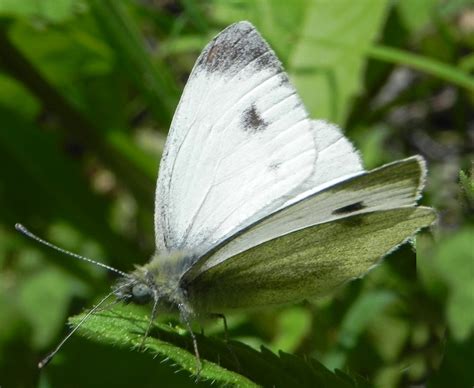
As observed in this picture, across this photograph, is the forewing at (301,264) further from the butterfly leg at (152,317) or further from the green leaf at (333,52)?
the green leaf at (333,52)

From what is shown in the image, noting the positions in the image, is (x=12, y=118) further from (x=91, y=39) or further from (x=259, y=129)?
(x=259, y=129)

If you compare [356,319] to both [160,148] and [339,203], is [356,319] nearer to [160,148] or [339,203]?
[339,203]

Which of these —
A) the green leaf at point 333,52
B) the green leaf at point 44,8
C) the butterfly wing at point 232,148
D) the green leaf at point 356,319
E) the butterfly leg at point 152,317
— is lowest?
the green leaf at point 356,319

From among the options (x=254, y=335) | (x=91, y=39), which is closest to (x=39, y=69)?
(x=91, y=39)

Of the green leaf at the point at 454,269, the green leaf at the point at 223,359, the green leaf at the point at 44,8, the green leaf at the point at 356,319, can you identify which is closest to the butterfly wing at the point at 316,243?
the green leaf at the point at 223,359

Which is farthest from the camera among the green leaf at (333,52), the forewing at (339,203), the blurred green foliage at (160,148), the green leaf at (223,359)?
the green leaf at (333,52)

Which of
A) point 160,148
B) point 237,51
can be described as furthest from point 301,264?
point 160,148
